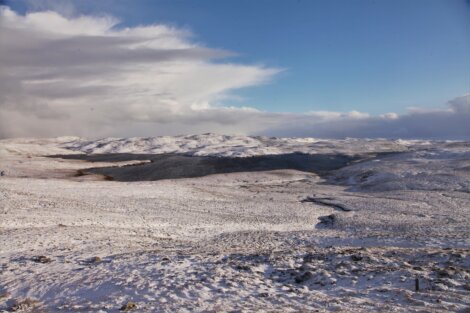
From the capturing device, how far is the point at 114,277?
14484 mm

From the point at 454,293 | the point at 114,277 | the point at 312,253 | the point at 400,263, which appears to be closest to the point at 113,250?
the point at 114,277

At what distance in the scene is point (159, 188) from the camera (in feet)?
141

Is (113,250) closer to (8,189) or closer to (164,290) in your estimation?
(164,290)

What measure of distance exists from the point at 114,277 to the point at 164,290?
2.19m

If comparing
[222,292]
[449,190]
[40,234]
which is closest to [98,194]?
[40,234]

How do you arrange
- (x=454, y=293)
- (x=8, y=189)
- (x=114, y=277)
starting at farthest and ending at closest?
(x=8, y=189) → (x=114, y=277) → (x=454, y=293)

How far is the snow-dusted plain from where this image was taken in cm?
1255

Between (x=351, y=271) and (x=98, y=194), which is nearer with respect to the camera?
(x=351, y=271)

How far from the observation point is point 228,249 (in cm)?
1966

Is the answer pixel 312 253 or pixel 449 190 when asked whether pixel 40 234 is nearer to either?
pixel 312 253

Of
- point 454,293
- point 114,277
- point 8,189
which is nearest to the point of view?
point 454,293

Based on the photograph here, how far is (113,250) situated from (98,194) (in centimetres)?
1935

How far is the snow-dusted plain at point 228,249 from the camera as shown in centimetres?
1255

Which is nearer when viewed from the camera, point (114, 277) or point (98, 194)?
point (114, 277)
